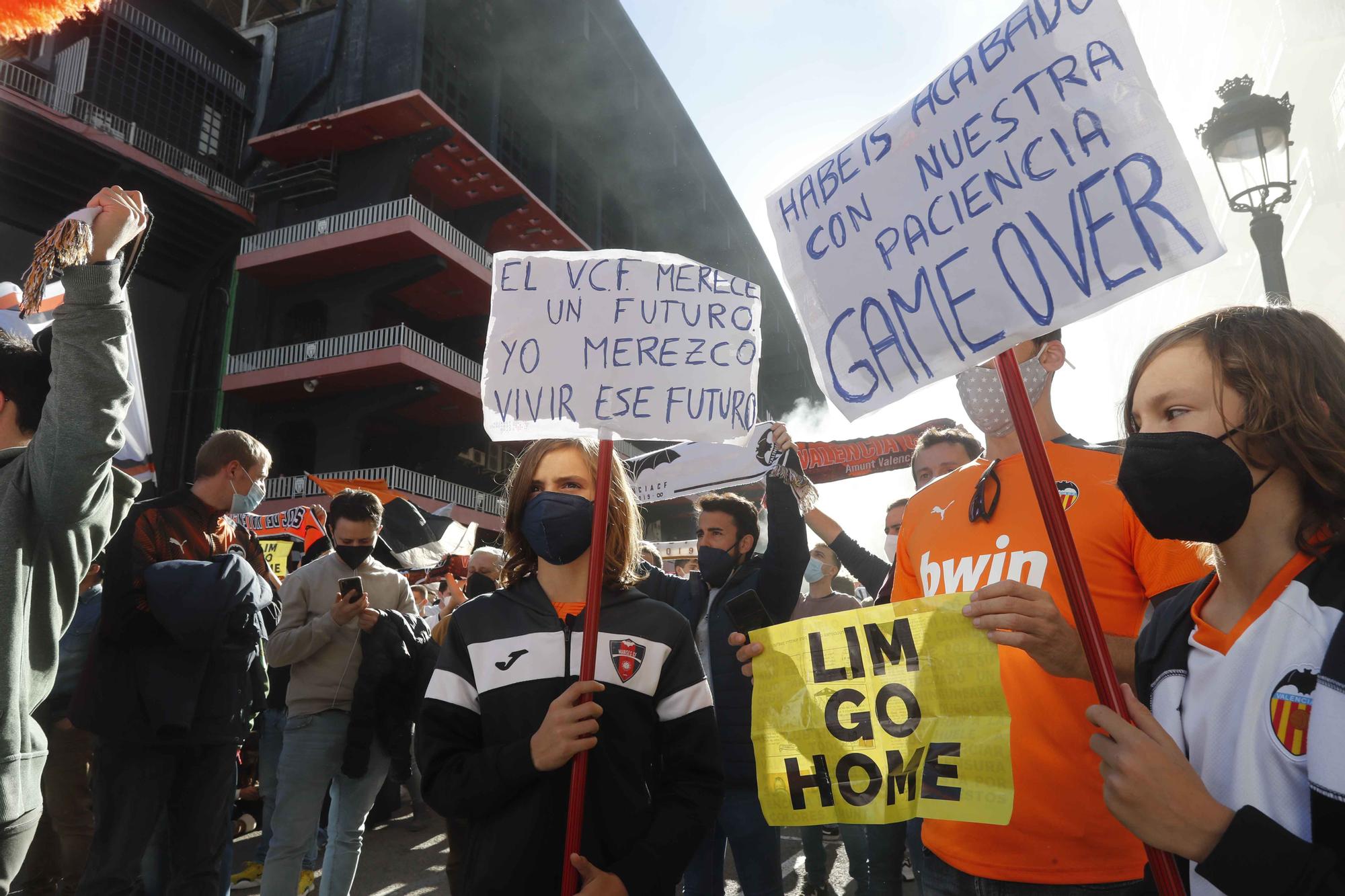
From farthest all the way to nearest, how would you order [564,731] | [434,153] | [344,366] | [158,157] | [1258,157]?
[434,153] < [344,366] < [158,157] < [1258,157] < [564,731]

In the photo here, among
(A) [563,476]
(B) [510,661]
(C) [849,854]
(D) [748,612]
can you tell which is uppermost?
(A) [563,476]

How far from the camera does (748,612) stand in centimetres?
222

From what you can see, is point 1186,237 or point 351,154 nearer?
point 1186,237

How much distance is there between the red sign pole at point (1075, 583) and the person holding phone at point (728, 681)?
6.83ft

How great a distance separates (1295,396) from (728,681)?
2944 mm

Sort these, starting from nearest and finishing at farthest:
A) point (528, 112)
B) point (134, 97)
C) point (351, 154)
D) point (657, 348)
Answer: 1. point (657, 348)
2. point (134, 97)
3. point (351, 154)
4. point (528, 112)

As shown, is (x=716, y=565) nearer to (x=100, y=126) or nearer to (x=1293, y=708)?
(x=1293, y=708)

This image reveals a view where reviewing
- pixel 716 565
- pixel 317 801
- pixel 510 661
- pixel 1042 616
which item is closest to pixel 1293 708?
pixel 1042 616

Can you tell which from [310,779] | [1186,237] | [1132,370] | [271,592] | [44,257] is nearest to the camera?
[1186,237]

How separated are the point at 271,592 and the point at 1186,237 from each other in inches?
138

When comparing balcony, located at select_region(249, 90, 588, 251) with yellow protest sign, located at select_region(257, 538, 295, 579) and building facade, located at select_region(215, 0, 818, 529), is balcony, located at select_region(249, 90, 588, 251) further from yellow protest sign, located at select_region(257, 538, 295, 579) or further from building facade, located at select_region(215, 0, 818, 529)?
yellow protest sign, located at select_region(257, 538, 295, 579)

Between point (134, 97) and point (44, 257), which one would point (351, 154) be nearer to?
point (134, 97)

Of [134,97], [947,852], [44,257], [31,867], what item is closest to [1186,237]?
[947,852]

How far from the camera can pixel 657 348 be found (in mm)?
2482
